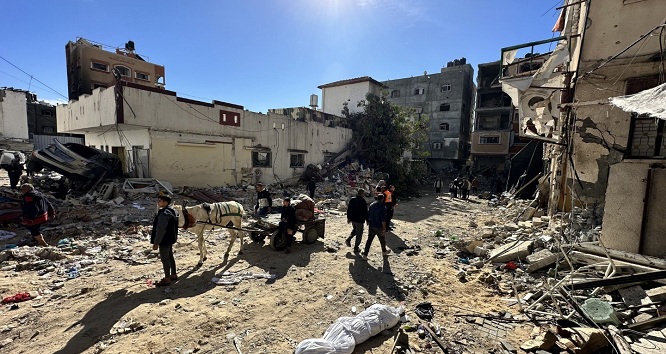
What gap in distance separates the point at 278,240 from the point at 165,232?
2.80m

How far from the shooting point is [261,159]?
60.3 ft

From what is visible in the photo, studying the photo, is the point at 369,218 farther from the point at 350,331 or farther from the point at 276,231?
the point at 350,331

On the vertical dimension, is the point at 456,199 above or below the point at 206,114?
below

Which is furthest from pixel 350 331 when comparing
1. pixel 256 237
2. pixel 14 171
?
pixel 14 171

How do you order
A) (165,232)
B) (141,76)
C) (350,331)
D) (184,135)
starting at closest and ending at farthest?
(350,331) < (165,232) < (184,135) < (141,76)

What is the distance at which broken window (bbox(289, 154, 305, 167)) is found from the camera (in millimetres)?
20203

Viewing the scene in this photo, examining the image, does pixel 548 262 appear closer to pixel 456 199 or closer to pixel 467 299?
pixel 467 299

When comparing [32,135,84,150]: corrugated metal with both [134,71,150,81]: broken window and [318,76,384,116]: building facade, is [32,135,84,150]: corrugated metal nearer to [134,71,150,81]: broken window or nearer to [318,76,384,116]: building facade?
[134,71,150,81]: broken window

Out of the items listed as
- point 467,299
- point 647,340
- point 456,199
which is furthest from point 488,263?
point 456,199

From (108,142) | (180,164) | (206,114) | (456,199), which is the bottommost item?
(456,199)

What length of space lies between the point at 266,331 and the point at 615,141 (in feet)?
27.0

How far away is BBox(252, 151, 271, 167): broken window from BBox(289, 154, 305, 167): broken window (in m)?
1.92

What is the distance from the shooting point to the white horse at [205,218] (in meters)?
5.98

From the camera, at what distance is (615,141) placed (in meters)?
6.29
